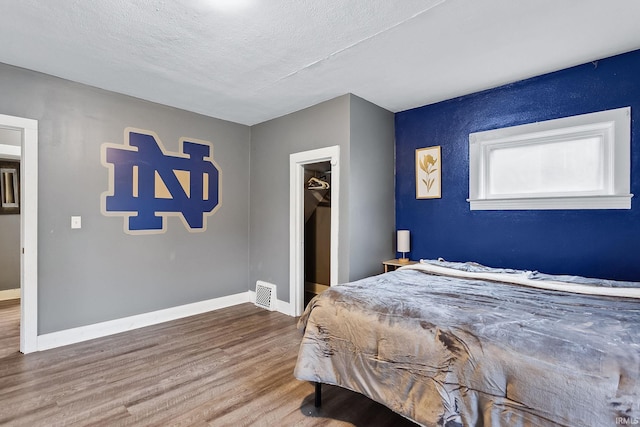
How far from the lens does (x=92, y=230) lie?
3172mm

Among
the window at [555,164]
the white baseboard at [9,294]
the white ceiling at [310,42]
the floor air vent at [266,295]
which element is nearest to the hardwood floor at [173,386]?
the floor air vent at [266,295]

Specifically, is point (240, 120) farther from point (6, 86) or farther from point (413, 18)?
point (413, 18)

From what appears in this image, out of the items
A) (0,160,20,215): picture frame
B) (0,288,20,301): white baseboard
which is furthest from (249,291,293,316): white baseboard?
(0,160,20,215): picture frame

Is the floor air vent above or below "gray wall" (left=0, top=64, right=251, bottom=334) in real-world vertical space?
below

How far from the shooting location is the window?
2.51m

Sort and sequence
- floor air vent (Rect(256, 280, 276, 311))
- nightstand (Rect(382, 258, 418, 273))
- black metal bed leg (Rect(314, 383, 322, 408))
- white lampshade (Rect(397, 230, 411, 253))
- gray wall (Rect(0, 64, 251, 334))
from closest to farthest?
black metal bed leg (Rect(314, 383, 322, 408)) < gray wall (Rect(0, 64, 251, 334)) < nightstand (Rect(382, 258, 418, 273)) < white lampshade (Rect(397, 230, 411, 253)) < floor air vent (Rect(256, 280, 276, 311))

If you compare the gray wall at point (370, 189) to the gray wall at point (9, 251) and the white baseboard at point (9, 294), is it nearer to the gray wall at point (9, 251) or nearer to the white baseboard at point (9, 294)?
the gray wall at point (9, 251)

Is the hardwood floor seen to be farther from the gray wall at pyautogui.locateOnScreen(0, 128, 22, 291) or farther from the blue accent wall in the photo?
the blue accent wall

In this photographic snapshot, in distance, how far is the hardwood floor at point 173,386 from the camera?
1.93 m

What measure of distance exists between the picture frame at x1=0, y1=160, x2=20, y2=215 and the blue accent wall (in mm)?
5532

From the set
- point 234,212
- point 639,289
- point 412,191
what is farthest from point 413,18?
point 234,212

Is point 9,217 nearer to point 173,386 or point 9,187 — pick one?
point 9,187

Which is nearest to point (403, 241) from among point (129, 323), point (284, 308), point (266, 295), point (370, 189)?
point (370, 189)

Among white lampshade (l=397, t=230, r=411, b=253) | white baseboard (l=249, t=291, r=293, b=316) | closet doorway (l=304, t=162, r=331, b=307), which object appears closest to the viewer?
white lampshade (l=397, t=230, r=411, b=253)
